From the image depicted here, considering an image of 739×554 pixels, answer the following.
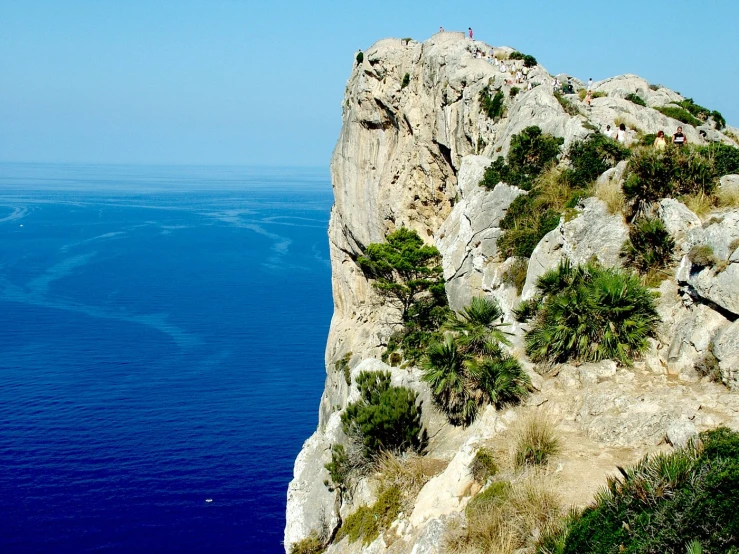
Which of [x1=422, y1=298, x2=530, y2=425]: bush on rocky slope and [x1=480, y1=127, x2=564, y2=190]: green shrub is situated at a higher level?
[x1=480, y1=127, x2=564, y2=190]: green shrub

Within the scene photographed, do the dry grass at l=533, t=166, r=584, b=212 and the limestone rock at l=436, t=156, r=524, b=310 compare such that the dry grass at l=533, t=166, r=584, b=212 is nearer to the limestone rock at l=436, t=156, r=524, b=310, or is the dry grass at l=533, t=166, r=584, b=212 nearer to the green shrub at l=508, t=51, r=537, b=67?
the limestone rock at l=436, t=156, r=524, b=310

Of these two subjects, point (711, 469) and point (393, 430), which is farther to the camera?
point (393, 430)

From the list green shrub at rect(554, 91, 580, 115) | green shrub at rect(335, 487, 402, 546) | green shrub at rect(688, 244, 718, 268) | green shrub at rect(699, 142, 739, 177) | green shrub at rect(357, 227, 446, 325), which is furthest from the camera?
green shrub at rect(357, 227, 446, 325)

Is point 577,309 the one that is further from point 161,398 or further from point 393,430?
point 161,398

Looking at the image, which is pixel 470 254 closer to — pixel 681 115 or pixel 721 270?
pixel 721 270

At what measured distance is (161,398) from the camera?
6969 cm

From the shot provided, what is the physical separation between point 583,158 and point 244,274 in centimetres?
9755

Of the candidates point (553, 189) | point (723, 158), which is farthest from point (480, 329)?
point (723, 158)

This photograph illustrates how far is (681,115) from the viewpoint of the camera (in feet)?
102

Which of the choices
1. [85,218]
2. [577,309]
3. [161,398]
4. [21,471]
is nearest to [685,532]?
[577,309]

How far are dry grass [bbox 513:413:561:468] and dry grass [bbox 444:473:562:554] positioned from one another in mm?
668

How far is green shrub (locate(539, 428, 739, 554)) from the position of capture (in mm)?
9289

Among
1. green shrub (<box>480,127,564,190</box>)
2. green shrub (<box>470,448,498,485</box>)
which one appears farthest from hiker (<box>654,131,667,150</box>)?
green shrub (<box>470,448,498,485</box>)

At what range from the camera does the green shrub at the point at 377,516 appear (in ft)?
50.9
